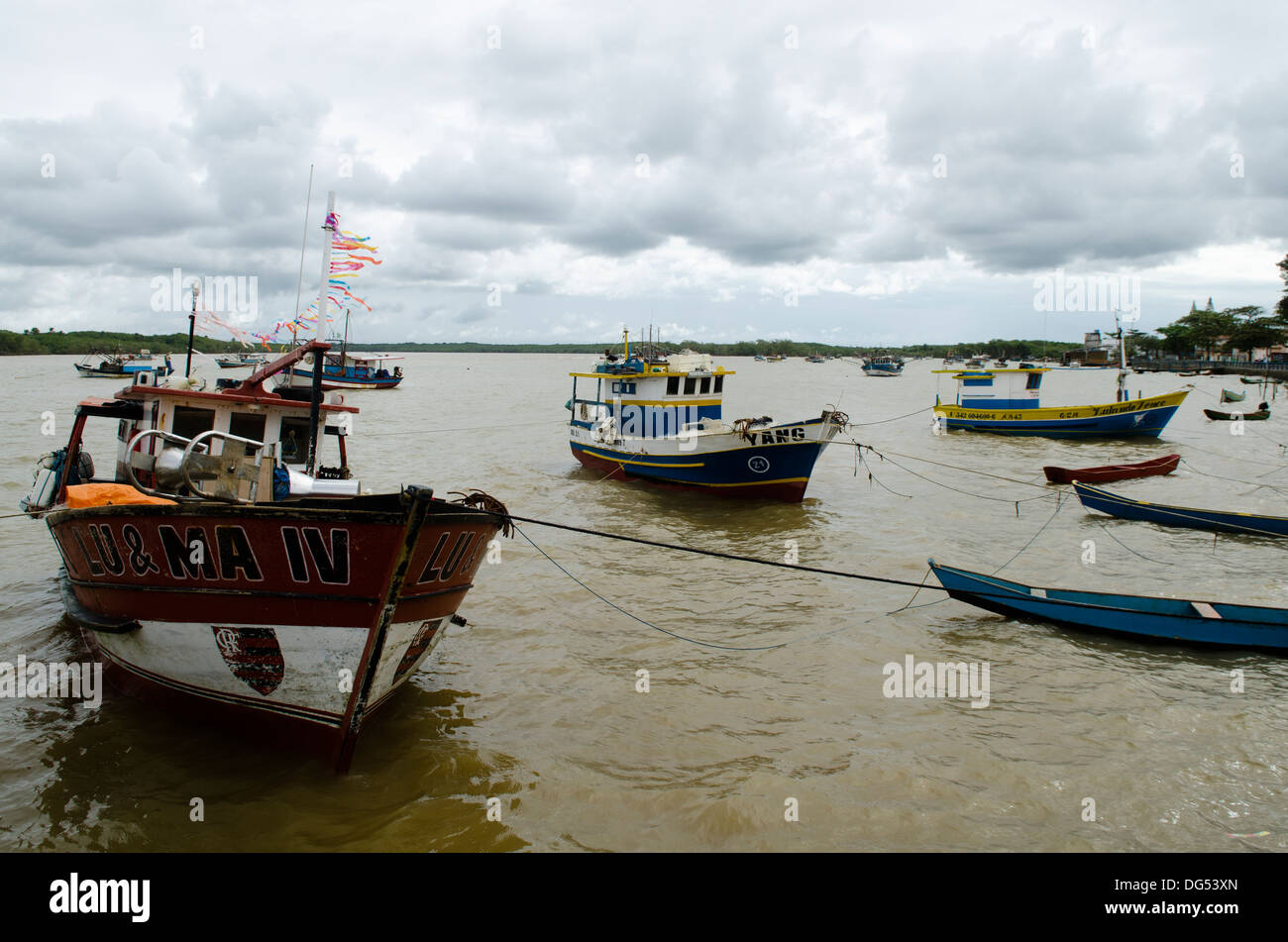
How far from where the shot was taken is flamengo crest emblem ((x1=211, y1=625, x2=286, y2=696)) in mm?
5469

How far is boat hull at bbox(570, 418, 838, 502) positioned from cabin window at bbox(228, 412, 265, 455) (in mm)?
10845

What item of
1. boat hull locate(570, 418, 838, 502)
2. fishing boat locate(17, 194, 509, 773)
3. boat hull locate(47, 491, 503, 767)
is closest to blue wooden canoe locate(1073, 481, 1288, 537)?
boat hull locate(570, 418, 838, 502)

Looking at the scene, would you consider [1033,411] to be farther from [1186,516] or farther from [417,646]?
[417,646]

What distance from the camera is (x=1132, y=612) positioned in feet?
28.9

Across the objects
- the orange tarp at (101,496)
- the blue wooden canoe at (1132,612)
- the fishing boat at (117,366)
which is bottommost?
the blue wooden canoe at (1132,612)

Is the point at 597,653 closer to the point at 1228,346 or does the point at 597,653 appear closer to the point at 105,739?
the point at 105,739

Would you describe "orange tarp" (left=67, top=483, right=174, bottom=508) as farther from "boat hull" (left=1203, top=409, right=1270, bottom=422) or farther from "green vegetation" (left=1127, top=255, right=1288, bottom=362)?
"green vegetation" (left=1127, top=255, right=1288, bottom=362)

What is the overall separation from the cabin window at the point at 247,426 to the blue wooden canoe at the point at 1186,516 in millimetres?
16278

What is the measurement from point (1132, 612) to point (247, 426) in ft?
37.7

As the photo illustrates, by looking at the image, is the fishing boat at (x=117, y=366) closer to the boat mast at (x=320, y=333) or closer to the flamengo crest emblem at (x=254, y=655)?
the boat mast at (x=320, y=333)

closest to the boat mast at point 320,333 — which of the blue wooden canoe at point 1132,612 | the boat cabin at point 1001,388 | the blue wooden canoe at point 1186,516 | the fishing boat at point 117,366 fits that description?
the blue wooden canoe at point 1132,612

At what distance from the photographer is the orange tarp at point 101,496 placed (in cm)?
655

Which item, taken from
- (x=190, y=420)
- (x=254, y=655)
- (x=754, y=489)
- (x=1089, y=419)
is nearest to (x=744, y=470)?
(x=754, y=489)
